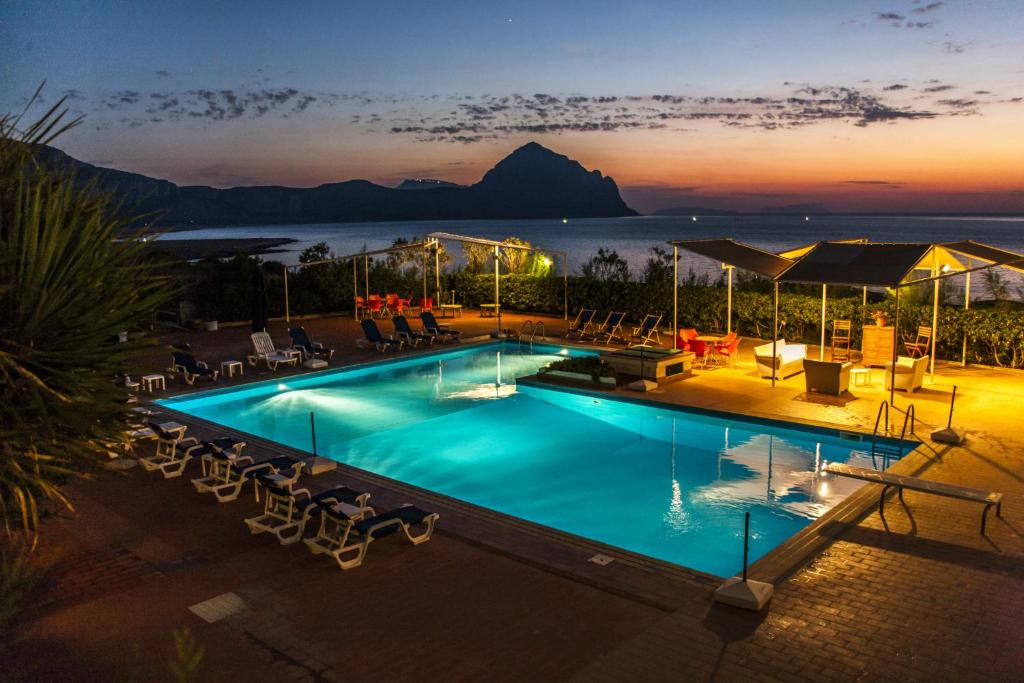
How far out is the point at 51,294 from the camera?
3.86 metres

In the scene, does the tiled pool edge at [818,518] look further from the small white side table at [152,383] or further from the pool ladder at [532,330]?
the small white side table at [152,383]

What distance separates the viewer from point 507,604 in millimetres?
5465

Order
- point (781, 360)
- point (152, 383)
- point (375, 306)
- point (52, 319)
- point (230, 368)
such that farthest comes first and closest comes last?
point (375, 306)
point (230, 368)
point (781, 360)
point (152, 383)
point (52, 319)

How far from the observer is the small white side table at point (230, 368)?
13984 millimetres

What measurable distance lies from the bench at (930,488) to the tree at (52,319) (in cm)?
599

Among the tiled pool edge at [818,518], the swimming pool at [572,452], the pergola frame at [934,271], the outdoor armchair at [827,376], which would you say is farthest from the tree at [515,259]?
the tiled pool edge at [818,518]

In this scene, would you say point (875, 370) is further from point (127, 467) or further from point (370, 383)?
point (127, 467)

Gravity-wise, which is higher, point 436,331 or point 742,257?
point 742,257

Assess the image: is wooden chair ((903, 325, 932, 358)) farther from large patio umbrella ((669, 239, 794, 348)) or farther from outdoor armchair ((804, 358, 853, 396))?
large patio umbrella ((669, 239, 794, 348))

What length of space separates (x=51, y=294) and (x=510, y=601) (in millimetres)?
3433

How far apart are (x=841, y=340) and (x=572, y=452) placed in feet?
25.1

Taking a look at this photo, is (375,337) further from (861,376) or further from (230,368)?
(861,376)

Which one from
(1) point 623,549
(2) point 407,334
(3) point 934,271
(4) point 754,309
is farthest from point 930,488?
(2) point 407,334

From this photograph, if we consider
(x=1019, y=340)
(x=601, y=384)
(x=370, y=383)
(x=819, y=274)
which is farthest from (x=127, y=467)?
(x=1019, y=340)
